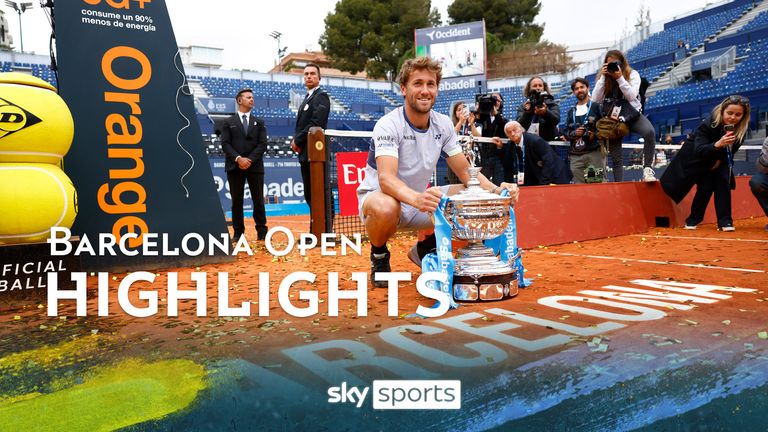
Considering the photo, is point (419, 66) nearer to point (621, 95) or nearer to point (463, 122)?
point (463, 122)

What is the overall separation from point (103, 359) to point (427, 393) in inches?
50.4

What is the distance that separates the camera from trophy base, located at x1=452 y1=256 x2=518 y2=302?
2965 millimetres

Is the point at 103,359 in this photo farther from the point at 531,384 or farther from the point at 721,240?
the point at 721,240

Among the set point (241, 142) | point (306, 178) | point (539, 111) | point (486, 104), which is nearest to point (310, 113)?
point (306, 178)

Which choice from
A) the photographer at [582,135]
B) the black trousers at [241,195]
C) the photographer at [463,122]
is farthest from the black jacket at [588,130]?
the black trousers at [241,195]

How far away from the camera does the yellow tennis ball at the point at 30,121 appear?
11.3 feet

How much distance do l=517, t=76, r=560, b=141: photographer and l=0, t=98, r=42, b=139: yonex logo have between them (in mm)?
4923

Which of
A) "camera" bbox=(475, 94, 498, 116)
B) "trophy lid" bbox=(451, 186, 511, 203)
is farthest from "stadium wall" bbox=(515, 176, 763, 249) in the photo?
"trophy lid" bbox=(451, 186, 511, 203)

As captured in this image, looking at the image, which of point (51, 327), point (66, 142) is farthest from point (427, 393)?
point (66, 142)

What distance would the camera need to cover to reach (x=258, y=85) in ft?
94.3

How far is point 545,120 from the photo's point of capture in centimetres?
692

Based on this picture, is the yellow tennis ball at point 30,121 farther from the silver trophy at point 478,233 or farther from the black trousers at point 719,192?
the black trousers at point 719,192

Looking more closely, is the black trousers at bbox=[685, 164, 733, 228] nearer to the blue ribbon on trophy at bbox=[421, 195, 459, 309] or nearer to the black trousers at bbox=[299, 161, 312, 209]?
the black trousers at bbox=[299, 161, 312, 209]

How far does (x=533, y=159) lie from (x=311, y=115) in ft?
8.20
